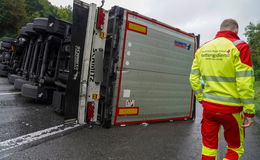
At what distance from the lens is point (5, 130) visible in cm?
328

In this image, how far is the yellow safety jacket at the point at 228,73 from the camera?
1.91 meters

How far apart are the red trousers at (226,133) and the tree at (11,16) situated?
3618 centimetres

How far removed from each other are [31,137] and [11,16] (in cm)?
3633

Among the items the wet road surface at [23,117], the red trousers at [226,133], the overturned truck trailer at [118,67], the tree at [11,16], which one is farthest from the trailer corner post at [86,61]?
the tree at [11,16]

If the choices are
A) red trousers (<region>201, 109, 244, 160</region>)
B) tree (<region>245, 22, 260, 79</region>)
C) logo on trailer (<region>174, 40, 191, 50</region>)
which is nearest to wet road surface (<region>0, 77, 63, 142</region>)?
red trousers (<region>201, 109, 244, 160</region>)

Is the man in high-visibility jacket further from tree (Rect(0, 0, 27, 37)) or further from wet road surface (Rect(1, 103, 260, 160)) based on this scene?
tree (Rect(0, 0, 27, 37))

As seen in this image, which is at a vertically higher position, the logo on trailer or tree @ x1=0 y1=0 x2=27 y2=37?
tree @ x1=0 y1=0 x2=27 y2=37

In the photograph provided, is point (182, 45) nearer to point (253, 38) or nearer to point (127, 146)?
point (127, 146)

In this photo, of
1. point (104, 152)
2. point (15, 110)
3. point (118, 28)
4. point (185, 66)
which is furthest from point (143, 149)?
point (15, 110)

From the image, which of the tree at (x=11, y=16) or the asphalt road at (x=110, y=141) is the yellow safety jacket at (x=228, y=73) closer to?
the asphalt road at (x=110, y=141)

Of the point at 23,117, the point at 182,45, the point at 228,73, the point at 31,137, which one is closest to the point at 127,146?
the point at 31,137

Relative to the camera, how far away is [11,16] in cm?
3253

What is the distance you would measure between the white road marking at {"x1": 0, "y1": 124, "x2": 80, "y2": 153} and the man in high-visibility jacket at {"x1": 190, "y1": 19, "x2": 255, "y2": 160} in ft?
7.76

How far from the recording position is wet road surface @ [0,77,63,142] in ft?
10.9
